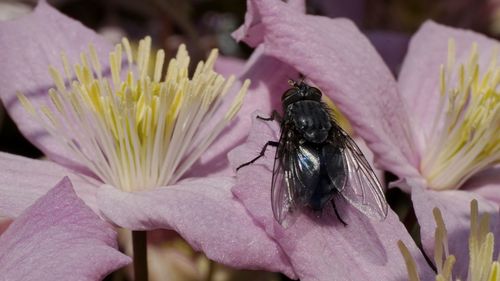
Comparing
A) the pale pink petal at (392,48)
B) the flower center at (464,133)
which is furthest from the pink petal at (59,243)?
the pale pink petal at (392,48)

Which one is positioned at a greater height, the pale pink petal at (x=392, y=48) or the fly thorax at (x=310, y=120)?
the fly thorax at (x=310, y=120)

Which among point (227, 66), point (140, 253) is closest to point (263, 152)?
point (140, 253)

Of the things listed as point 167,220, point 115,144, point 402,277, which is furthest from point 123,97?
point 402,277

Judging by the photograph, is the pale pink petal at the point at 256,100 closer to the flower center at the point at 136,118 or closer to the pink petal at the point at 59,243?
the flower center at the point at 136,118

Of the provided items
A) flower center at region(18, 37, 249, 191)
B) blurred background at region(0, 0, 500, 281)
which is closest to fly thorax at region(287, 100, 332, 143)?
flower center at region(18, 37, 249, 191)

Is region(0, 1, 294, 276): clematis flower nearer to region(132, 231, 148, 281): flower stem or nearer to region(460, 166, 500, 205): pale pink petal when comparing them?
region(132, 231, 148, 281): flower stem

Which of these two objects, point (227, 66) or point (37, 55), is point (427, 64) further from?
point (37, 55)
